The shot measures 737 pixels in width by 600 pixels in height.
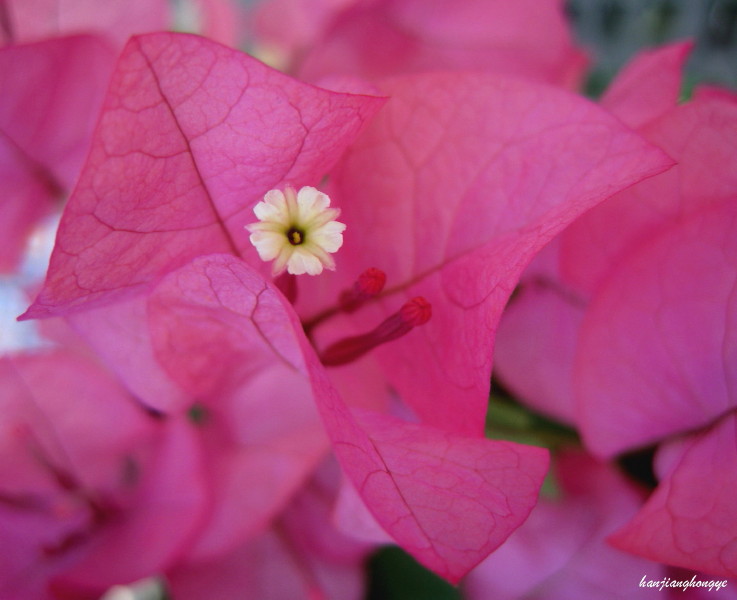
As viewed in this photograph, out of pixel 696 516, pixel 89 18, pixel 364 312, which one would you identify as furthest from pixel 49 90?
pixel 696 516

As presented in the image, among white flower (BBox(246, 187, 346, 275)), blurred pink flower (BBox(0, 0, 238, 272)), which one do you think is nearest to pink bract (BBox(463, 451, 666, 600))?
white flower (BBox(246, 187, 346, 275))

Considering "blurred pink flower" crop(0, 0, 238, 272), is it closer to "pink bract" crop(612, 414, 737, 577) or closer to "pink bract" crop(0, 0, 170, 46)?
"pink bract" crop(0, 0, 170, 46)

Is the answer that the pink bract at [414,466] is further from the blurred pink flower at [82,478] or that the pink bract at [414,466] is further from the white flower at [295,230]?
the blurred pink flower at [82,478]

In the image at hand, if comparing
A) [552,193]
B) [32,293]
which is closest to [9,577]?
[32,293]

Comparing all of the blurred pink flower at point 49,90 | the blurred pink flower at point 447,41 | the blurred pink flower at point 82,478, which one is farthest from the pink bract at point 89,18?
the blurred pink flower at point 82,478

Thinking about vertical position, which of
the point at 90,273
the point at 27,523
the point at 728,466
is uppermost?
the point at 90,273

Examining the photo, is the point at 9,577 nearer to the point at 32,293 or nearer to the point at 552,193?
the point at 32,293

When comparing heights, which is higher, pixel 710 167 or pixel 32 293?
pixel 32 293
